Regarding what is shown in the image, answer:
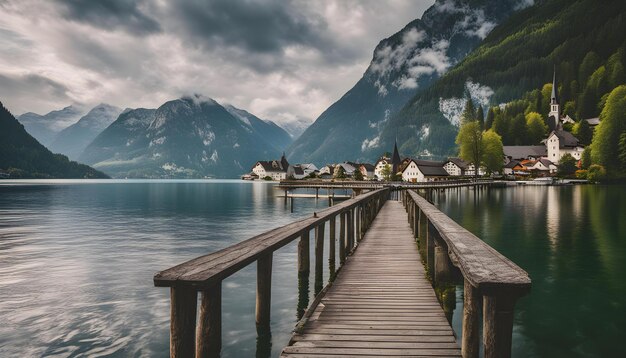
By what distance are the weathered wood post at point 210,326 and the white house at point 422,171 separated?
4940 inches

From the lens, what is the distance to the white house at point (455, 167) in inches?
5515

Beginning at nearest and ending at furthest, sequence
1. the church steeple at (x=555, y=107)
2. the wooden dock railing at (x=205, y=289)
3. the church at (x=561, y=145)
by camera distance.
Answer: the wooden dock railing at (x=205, y=289), the church at (x=561, y=145), the church steeple at (x=555, y=107)

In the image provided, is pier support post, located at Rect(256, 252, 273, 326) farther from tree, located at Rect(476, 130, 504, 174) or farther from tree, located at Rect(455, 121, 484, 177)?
tree, located at Rect(476, 130, 504, 174)

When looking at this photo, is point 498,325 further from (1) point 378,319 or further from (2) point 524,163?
(2) point 524,163

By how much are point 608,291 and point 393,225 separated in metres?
9.67

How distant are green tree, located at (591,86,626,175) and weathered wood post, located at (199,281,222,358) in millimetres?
100251

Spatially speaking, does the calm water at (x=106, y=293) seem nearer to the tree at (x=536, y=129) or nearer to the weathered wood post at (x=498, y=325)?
the weathered wood post at (x=498, y=325)

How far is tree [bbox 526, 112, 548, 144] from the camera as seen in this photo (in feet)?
480

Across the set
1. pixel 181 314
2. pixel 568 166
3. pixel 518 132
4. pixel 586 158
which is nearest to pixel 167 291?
pixel 181 314

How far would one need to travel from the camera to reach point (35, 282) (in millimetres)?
15797

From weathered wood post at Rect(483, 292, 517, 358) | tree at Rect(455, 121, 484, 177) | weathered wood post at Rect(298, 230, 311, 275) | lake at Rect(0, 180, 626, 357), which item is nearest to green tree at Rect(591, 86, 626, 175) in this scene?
tree at Rect(455, 121, 484, 177)

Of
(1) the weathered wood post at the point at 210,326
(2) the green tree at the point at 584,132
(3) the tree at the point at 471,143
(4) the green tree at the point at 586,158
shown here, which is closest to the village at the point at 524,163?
(2) the green tree at the point at 584,132

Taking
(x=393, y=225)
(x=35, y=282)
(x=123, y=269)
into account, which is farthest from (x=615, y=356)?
(x=35, y=282)

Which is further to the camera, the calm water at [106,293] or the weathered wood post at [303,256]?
the weathered wood post at [303,256]
